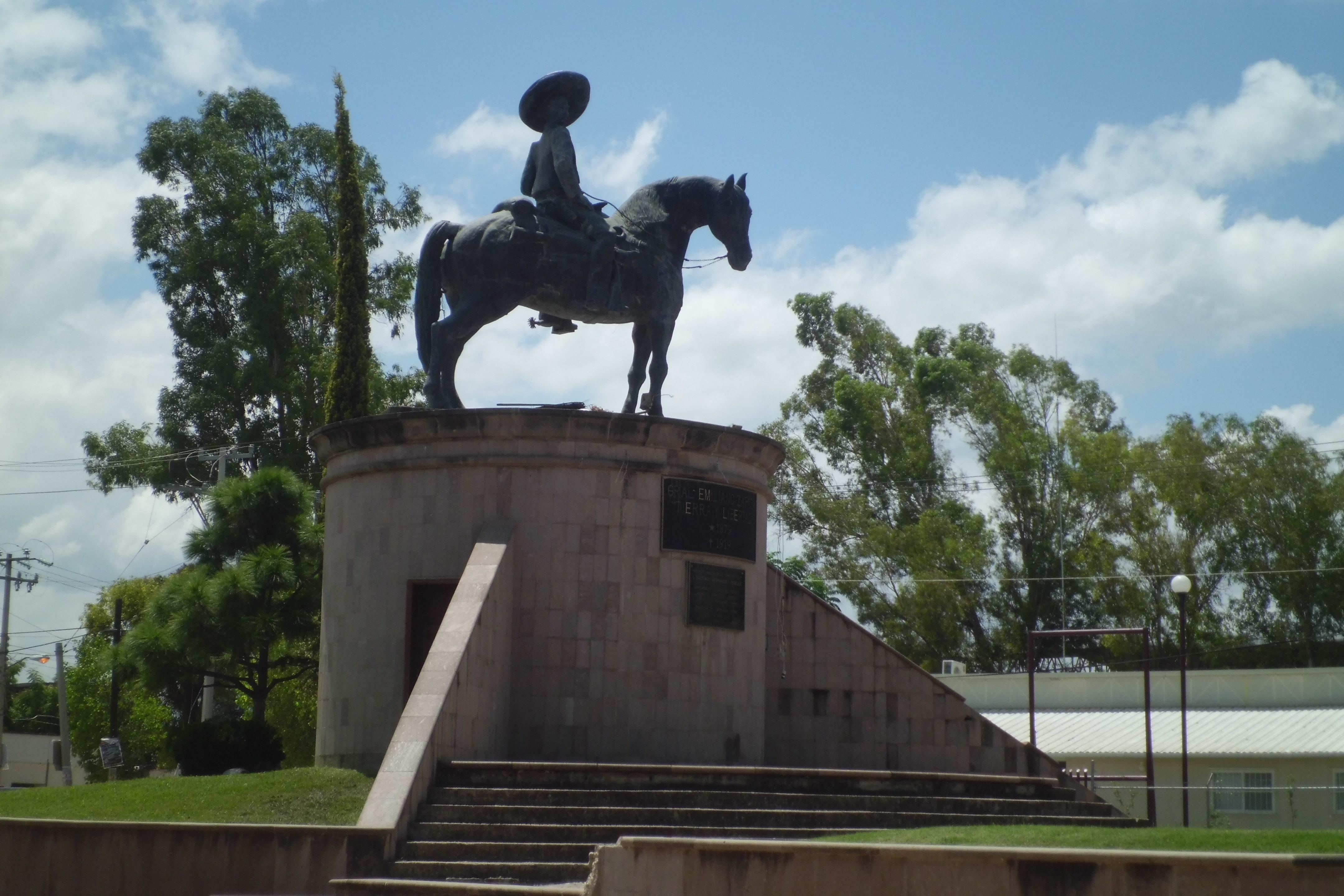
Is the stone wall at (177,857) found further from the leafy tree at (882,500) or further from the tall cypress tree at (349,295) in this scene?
the leafy tree at (882,500)

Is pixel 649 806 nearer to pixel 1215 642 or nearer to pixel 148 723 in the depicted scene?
pixel 1215 642

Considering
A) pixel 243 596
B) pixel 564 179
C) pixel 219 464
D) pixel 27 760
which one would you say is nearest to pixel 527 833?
pixel 564 179

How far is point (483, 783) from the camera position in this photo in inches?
455

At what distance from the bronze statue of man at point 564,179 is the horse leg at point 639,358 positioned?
62 centimetres

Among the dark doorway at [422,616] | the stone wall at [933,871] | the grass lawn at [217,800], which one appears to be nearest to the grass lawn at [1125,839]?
the stone wall at [933,871]

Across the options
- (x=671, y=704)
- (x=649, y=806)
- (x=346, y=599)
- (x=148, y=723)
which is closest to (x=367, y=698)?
(x=346, y=599)

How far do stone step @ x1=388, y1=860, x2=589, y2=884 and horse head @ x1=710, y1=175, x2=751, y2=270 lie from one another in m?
7.92

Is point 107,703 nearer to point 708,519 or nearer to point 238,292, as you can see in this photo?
point 238,292

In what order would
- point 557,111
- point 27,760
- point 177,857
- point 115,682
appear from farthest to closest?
point 27,760 < point 115,682 < point 557,111 < point 177,857

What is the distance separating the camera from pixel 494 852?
34.4 ft

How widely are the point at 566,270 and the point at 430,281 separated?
5.16ft

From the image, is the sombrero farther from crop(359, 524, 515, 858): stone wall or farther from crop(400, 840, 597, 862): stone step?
crop(400, 840, 597, 862): stone step

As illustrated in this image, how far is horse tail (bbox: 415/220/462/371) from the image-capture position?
1573cm

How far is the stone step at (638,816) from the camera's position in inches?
433
